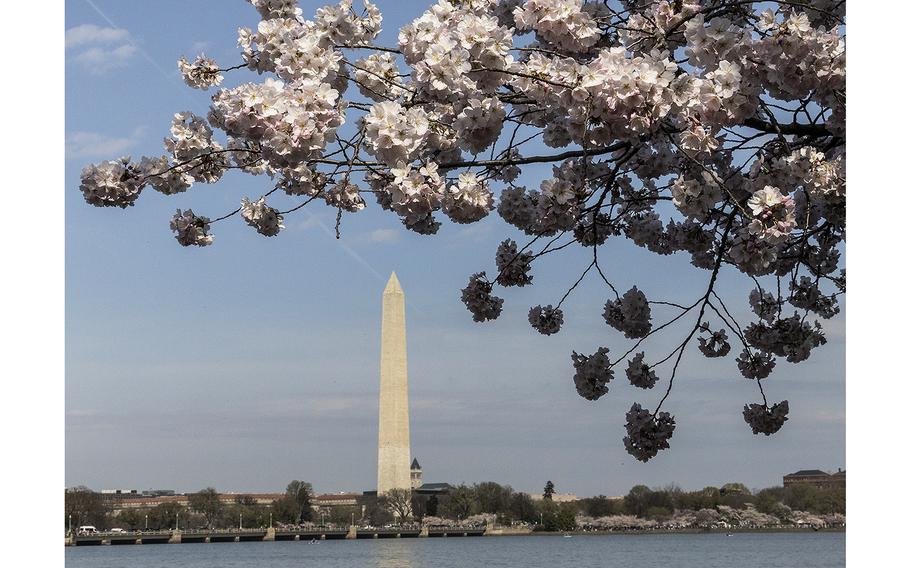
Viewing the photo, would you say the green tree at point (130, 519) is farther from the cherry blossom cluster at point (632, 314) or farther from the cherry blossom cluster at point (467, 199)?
the cherry blossom cluster at point (467, 199)

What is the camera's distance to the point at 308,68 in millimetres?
4316

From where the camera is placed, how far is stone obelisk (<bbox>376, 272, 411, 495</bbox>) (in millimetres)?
46219

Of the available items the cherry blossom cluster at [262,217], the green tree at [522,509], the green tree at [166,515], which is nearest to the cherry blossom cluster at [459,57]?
the cherry blossom cluster at [262,217]

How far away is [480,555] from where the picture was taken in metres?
61.4

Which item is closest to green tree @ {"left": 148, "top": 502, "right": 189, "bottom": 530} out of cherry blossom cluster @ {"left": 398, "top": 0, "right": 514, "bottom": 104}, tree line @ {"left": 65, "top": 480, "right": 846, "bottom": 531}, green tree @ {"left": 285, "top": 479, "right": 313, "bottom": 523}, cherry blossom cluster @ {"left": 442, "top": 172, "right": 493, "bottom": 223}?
tree line @ {"left": 65, "top": 480, "right": 846, "bottom": 531}

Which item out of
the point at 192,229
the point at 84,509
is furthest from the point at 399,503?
the point at 192,229

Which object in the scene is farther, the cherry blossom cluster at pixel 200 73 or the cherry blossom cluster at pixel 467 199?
the cherry blossom cluster at pixel 200 73

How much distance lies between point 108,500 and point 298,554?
71.4 ft

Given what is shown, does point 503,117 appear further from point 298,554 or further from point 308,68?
point 298,554

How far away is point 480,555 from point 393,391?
1693 cm

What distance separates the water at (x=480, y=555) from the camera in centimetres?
5344

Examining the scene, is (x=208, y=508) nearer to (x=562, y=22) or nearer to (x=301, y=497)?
(x=301, y=497)

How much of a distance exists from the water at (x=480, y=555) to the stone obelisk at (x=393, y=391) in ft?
14.6
